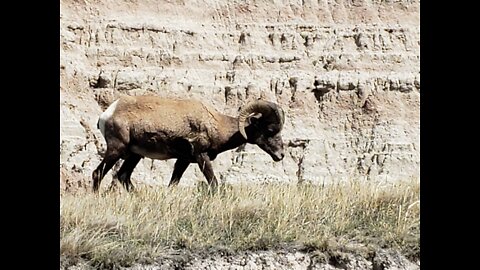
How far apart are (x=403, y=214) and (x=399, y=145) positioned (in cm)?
1053

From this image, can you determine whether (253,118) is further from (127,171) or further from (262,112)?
(127,171)

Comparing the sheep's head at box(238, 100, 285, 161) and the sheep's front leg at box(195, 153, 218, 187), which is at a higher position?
the sheep's head at box(238, 100, 285, 161)

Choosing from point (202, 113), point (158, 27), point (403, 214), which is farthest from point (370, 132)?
point (403, 214)

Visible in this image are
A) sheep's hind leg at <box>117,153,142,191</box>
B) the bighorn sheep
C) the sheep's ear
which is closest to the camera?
the bighorn sheep

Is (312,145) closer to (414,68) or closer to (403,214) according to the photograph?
(414,68)

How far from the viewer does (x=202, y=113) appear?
13.3 meters

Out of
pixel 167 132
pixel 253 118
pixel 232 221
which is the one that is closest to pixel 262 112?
pixel 253 118

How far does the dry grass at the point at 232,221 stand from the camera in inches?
386

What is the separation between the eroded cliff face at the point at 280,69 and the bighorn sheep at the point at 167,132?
5971mm

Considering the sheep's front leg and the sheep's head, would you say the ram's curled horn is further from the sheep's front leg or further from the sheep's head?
the sheep's front leg

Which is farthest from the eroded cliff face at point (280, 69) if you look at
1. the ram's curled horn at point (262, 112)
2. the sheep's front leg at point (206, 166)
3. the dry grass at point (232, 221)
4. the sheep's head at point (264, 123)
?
the dry grass at point (232, 221)

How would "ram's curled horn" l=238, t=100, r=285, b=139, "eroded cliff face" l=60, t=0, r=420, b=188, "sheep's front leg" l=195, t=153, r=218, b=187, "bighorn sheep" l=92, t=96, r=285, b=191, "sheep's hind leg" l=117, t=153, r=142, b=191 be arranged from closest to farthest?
"bighorn sheep" l=92, t=96, r=285, b=191
"sheep's front leg" l=195, t=153, r=218, b=187
"sheep's hind leg" l=117, t=153, r=142, b=191
"ram's curled horn" l=238, t=100, r=285, b=139
"eroded cliff face" l=60, t=0, r=420, b=188

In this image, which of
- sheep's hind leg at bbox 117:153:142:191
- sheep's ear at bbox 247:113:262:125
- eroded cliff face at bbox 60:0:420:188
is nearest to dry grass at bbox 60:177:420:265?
sheep's hind leg at bbox 117:153:142:191

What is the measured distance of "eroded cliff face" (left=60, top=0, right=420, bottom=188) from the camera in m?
20.4
